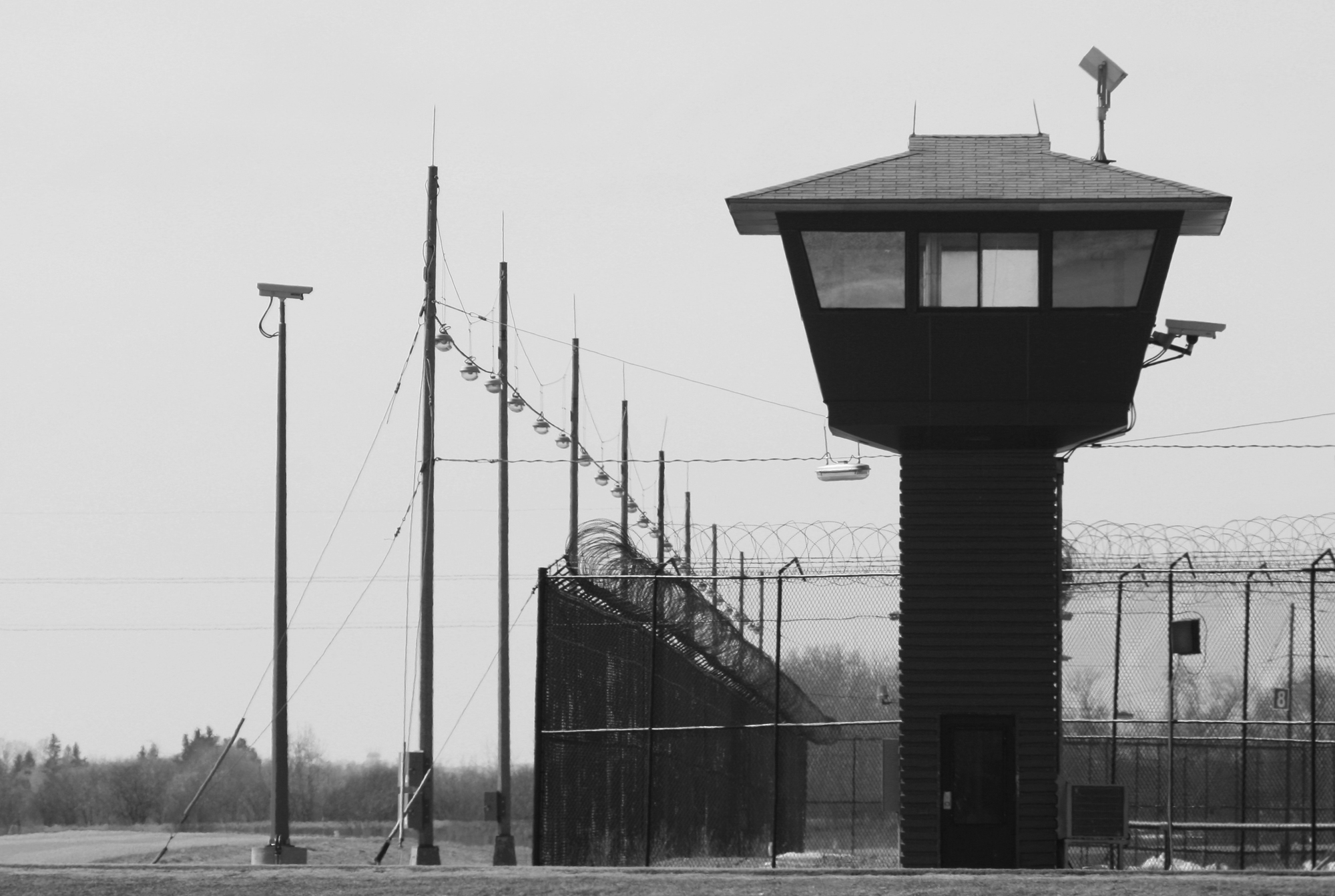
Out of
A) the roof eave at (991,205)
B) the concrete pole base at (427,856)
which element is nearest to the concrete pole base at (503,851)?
the concrete pole base at (427,856)

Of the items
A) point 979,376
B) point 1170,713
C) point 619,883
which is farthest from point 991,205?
point 619,883

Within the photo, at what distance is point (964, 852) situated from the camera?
17.3 meters

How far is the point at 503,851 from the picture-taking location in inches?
994

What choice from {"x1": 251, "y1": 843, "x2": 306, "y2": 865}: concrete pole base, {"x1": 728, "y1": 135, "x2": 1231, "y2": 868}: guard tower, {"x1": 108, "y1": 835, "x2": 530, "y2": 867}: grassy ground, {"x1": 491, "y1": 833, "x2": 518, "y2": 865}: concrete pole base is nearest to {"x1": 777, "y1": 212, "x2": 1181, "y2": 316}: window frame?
{"x1": 728, "y1": 135, "x2": 1231, "y2": 868}: guard tower

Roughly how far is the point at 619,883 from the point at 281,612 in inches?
416

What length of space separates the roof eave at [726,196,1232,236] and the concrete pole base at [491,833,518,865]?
11.0 meters

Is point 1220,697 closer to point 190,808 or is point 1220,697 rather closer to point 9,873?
point 190,808

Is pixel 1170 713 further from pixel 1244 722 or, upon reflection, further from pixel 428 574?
pixel 428 574

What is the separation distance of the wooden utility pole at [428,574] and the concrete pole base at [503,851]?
6.52 feet

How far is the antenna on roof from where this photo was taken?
20.0m

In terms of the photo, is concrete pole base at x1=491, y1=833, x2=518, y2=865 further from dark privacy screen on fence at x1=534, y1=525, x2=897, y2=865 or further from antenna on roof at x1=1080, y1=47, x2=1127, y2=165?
antenna on roof at x1=1080, y1=47, x2=1127, y2=165

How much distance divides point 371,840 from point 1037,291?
2452cm

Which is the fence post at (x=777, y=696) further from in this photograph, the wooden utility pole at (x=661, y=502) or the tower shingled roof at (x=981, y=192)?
the wooden utility pole at (x=661, y=502)

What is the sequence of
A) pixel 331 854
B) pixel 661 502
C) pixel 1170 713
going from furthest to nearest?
pixel 661 502
pixel 331 854
pixel 1170 713
